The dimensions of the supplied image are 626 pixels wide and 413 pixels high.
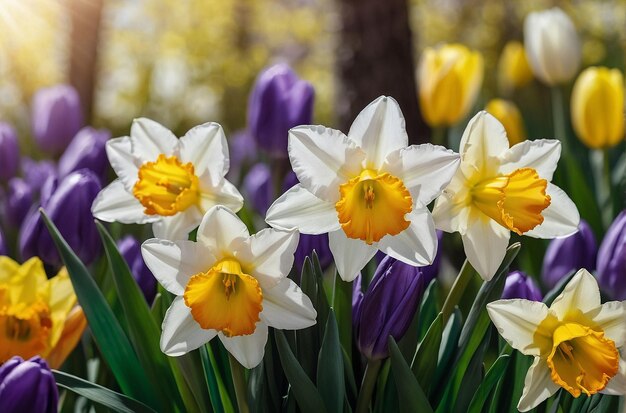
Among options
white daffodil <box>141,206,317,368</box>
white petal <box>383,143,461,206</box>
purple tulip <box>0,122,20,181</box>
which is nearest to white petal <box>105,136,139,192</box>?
white daffodil <box>141,206,317,368</box>

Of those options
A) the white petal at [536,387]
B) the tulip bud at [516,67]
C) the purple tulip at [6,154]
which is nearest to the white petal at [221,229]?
the white petal at [536,387]

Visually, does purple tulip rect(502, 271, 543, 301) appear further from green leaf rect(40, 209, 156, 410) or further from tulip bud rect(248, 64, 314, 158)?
tulip bud rect(248, 64, 314, 158)

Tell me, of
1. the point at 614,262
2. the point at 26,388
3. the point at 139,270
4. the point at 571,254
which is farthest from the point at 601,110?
the point at 26,388

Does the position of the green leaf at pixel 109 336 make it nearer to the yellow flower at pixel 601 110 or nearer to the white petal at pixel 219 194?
the white petal at pixel 219 194

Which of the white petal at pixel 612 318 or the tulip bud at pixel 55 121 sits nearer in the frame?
the white petal at pixel 612 318

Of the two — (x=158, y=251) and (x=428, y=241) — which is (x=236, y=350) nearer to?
(x=158, y=251)

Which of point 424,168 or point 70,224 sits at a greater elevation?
point 424,168

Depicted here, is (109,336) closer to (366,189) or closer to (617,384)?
(366,189)
